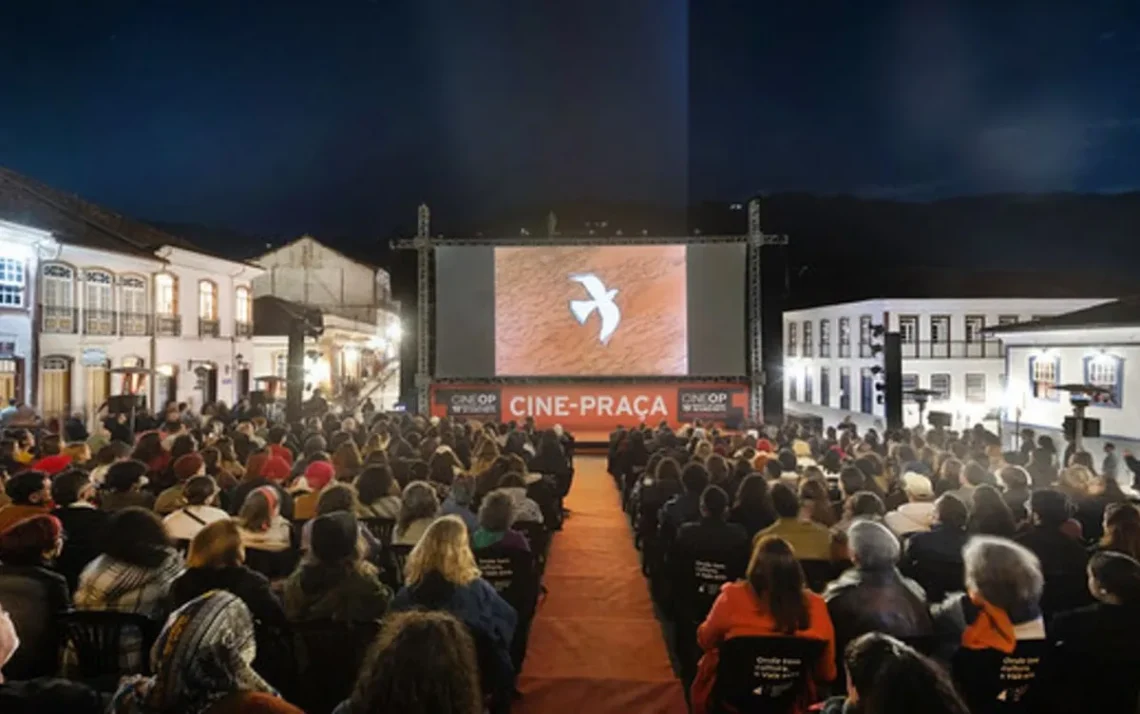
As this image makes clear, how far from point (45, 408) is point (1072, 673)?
1960 cm

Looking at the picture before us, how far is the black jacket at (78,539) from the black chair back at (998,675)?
4.31m

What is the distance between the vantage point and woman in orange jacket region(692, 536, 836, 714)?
112 inches

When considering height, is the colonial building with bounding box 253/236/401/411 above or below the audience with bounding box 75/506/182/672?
above

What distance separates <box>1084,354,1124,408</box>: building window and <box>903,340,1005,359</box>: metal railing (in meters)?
10.2

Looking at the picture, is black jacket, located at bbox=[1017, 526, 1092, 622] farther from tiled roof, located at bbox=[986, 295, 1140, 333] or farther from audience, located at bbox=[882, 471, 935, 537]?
tiled roof, located at bbox=[986, 295, 1140, 333]

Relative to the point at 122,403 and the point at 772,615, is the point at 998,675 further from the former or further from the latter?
the point at 122,403

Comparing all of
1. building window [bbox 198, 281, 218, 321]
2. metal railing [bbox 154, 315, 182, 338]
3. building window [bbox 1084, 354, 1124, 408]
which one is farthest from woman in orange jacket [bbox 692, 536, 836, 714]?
building window [bbox 198, 281, 218, 321]

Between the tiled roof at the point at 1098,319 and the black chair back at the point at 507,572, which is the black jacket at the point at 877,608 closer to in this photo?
the black chair back at the point at 507,572

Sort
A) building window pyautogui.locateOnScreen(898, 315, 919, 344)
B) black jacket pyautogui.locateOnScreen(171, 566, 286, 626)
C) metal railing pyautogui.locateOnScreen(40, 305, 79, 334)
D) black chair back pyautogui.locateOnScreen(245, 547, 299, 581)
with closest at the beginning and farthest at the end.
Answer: black jacket pyautogui.locateOnScreen(171, 566, 286, 626), black chair back pyautogui.locateOnScreen(245, 547, 299, 581), metal railing pyautogui.locateOnScreen(40, 305, 79, 334), building window pyautogui.locateOnScreen(898, 315, 919, 344)

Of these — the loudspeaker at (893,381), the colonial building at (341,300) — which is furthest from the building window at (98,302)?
the loudspeaker at (893,381)

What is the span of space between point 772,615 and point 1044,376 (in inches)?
749

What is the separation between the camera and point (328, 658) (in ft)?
9.96

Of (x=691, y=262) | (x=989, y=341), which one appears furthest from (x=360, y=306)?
(x=989, y=341)

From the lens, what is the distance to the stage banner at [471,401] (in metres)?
18.1
